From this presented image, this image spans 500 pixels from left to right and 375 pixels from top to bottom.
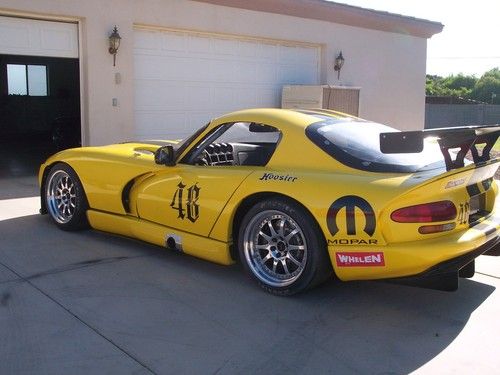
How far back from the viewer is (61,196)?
19.8 feet

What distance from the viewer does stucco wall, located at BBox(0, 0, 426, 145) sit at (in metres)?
10.3

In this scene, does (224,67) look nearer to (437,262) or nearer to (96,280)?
(96,280)

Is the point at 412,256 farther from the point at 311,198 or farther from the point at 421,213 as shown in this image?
the point at 311,198

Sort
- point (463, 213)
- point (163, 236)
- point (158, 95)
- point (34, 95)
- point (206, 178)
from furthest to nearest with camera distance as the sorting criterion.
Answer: point (34, 95) < point (158, 95) < point (163, 236) < point (206, 178) < point (463, 213)

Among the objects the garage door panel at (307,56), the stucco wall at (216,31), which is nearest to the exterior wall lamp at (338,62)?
the stucco wall at (216,31)

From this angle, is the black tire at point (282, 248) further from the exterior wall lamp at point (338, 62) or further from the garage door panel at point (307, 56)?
the exterior wall lamp at point (338, 62)

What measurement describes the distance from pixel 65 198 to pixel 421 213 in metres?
3.82

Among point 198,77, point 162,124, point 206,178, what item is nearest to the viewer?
point 206,178

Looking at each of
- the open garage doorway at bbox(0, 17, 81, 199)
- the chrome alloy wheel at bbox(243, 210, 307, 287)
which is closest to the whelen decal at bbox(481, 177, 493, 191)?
the chrome alloy wheel at bbox(243, 210, 307, 287)

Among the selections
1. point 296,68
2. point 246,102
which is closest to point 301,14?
point 296,68

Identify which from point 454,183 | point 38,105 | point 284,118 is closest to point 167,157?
point 284,118

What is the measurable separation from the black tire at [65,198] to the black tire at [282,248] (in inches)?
83.4

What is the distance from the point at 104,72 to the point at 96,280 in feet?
22.3

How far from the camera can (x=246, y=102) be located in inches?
512
